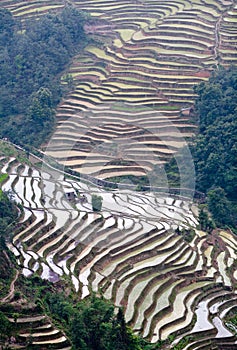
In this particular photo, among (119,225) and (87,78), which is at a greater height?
(87,78)

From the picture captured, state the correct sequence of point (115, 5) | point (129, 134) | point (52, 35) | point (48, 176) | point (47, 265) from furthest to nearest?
1. point (115, 5)
2. point (52, 35)
3. point (129, 134)
4. point (48, 176)
5. point (47, 265)

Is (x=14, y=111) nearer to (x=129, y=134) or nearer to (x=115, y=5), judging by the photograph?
(x=129, y=134)

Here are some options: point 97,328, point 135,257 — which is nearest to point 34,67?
point 135,257

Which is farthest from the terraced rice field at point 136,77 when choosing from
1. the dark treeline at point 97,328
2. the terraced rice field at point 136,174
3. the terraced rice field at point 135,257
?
A: the dark treeline at point 97,328

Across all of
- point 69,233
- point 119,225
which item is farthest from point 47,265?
point 119,225

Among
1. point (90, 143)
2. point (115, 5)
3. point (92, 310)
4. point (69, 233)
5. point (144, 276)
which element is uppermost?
point (115, 5)

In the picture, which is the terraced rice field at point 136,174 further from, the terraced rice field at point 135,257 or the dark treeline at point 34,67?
the dark treeline at point 34,67

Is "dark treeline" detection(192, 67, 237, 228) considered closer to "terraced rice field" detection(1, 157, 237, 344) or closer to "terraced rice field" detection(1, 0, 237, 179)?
"terraced rice field" detection(1, 0, 237, 179)
